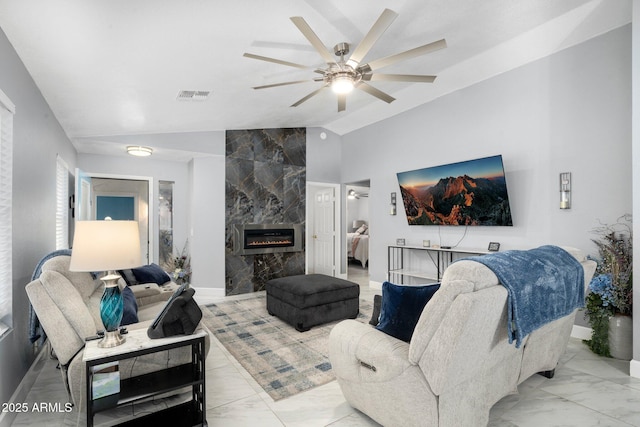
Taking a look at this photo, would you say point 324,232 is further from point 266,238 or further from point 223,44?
point 223,44

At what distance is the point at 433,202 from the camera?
4754 millimetres

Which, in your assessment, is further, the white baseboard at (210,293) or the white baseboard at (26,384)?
the white baseboard at (210,293)

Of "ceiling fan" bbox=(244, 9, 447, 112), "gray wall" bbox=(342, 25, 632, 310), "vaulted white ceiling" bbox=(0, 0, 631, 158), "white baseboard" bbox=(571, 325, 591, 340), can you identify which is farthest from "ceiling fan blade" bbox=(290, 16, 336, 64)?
"white baseboard" bbox=(571, 325, 591, 340)

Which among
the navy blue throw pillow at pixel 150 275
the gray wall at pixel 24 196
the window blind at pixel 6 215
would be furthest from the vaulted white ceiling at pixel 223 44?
the navy blue throw pillow at pixel 150 275

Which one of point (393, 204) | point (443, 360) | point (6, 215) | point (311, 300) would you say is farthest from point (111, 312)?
point (393, 204)

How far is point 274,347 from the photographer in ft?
10.6

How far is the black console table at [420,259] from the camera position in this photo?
4.61 m

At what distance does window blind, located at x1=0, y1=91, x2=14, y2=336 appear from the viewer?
2180 millimetres

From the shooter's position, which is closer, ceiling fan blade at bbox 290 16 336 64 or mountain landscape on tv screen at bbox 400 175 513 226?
ceiling fan blade at bbox 290 16 336 64

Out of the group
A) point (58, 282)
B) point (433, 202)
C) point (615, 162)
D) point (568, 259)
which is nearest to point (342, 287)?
point (433, 202)

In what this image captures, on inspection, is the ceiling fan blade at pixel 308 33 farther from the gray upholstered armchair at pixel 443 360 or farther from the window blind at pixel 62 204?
the window blind at pixel 62 204

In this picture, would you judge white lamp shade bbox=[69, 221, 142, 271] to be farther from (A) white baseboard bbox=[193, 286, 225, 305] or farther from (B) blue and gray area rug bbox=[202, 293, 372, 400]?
(A) white baseboard bbox=[193, 286, 225, 305]

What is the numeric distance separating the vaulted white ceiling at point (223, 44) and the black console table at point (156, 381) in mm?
2075

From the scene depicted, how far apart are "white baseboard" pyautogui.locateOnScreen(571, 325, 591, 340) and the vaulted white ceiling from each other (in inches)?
120
